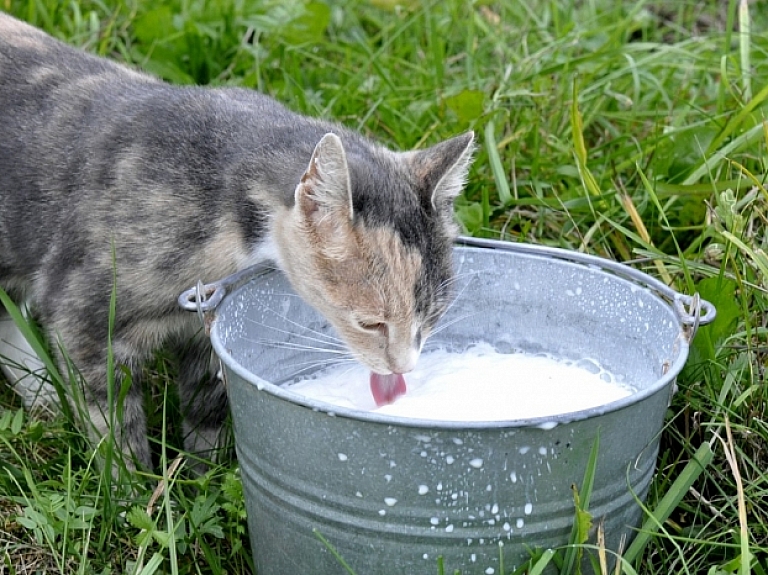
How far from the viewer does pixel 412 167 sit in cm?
246

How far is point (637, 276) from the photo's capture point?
232 centimetres

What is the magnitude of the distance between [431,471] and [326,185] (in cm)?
65

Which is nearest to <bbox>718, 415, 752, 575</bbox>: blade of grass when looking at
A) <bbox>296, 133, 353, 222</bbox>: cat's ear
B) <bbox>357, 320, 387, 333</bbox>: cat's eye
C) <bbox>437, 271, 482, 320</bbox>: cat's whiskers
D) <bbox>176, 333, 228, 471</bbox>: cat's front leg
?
<bbox>437, 271, 482, 320</bbox>: cat's whiskers

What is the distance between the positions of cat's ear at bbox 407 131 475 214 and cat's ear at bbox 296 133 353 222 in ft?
0.78

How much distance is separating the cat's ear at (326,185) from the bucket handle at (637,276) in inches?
16.1

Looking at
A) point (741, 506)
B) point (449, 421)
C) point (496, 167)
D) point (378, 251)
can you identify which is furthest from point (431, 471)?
point (496, 167)

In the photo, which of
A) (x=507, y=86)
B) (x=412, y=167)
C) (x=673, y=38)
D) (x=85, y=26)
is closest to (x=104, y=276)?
(x=412, y=167)

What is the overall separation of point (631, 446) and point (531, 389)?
1.45 ft

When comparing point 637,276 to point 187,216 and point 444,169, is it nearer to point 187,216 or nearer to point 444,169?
point 444,169

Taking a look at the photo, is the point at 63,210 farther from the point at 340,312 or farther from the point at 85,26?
the point at 85,26

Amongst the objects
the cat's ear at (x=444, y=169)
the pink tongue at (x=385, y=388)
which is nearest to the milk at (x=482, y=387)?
the pink tongue at (x=385, y=388)

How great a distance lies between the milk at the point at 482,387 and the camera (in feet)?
7.48

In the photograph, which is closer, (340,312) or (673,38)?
(340,312)

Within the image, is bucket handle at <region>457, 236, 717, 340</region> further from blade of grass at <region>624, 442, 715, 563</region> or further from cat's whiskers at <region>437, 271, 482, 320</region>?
blade of grass at <region>624, 442, 715, 563</region>
